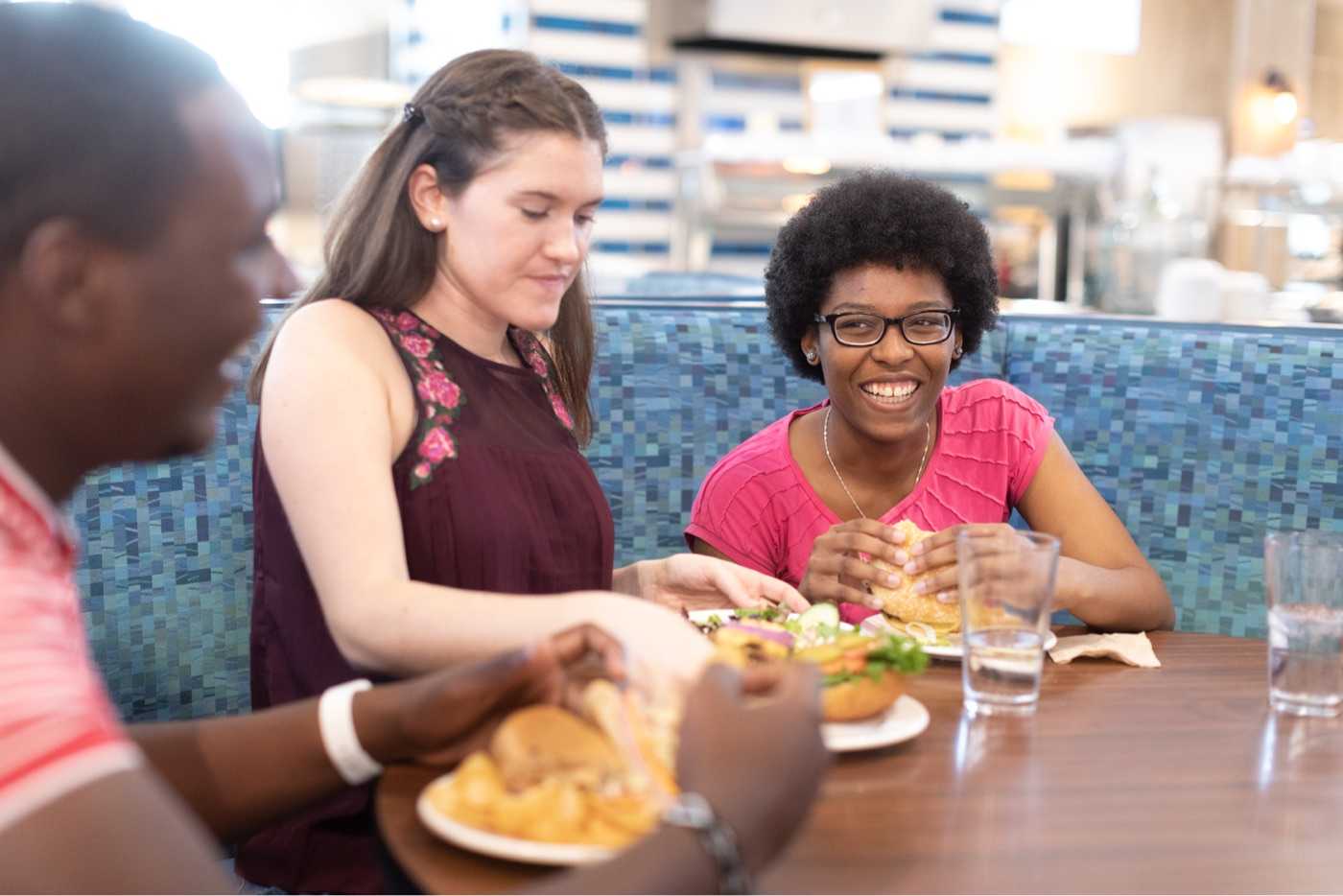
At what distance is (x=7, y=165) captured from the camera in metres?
0.70

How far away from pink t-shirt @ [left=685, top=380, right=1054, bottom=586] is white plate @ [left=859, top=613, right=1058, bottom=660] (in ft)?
1.47

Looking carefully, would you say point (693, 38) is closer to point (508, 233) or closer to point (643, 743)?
point (508, 233)

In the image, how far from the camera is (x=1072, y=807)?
44.0 inches

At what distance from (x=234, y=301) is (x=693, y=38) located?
264 inches

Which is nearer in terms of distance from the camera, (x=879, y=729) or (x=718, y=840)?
(x=718, y=840)

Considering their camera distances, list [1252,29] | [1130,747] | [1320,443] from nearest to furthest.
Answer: [1130,747]
[1320,443]
[1252,29]

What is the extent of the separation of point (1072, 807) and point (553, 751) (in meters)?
0.46

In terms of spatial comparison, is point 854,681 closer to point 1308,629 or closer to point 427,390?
point 1308,629

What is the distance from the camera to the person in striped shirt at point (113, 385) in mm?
667

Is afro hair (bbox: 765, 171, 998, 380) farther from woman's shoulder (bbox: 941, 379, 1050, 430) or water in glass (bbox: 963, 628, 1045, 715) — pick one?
water in glass (bbox: 963, 628, 1045, 715)

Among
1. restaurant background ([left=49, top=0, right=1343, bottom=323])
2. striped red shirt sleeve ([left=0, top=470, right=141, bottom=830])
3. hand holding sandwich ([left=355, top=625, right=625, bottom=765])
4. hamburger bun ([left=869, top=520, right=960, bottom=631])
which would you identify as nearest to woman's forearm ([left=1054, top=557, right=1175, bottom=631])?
hamburger bun ([left=869, top=520, right=960, bottom=631])

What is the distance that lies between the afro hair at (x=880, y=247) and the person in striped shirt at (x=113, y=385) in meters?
1.38

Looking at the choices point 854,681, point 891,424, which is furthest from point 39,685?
point 891,424

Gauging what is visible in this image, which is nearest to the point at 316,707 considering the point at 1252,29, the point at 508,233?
the point at 508,233
